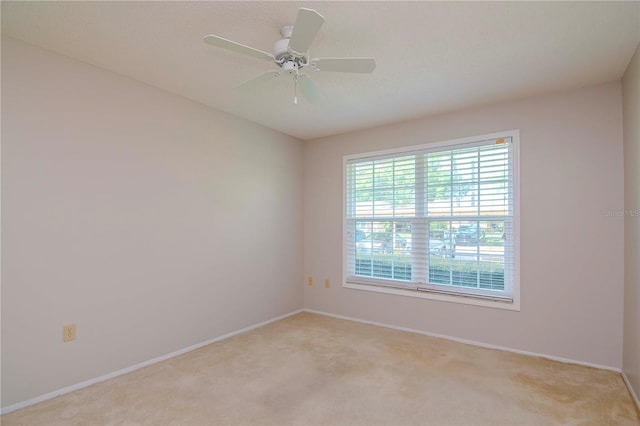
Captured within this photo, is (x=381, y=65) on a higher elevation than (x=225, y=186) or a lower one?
higher

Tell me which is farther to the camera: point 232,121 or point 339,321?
point 339,321

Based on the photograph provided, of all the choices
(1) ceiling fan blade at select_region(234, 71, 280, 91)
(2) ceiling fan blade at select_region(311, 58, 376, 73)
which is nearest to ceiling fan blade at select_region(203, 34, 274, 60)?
(1) ceiling fan blade at select_region(234, 71, 280, 91)

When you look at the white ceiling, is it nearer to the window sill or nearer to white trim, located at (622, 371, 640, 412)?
the window sill

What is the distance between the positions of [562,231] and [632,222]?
1.71ft

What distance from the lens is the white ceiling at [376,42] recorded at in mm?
1853

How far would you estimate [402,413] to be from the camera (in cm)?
210

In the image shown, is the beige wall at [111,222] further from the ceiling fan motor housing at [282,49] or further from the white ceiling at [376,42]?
the ceiling fan motor housing at [282,49]

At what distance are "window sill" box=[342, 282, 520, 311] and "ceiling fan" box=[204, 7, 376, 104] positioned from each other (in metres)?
2.55

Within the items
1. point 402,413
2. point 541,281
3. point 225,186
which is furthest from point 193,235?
point 541,281

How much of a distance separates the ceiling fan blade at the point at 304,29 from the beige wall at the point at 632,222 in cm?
225

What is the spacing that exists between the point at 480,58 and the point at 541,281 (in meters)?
2.07

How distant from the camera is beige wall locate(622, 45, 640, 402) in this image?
2252 mm

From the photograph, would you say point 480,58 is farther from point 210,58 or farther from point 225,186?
point 225,186

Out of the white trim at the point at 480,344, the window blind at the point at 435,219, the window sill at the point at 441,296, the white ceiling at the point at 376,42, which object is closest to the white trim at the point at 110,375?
the white trim at the point at 480,344
